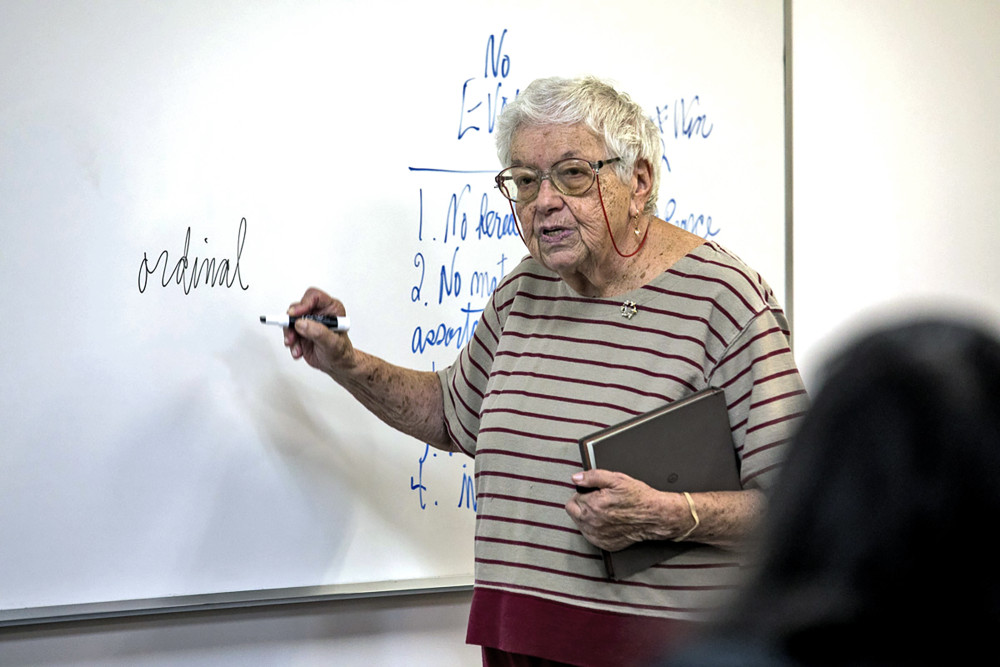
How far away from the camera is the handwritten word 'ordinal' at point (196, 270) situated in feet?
4.74

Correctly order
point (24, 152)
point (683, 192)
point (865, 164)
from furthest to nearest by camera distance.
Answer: point (865, 164)
point (683, 192)
point (24, 152)

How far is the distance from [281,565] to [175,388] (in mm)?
323

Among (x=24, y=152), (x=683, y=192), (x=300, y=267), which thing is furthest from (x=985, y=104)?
(x=24, y=152)

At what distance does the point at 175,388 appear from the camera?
1.46 metres

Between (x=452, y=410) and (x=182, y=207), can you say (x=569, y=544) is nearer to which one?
(x=452, y=410)

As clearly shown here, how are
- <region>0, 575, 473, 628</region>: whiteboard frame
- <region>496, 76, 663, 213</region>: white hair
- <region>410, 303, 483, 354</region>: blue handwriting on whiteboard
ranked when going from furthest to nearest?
<region>410, 303, 483, 354</region>: blue handwriting on whiteboard
<region>0, 575, 473, 628</region>: whiteboard frame
<region>496, 76, 663, 213</region>: white hair

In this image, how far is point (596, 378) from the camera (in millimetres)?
1204

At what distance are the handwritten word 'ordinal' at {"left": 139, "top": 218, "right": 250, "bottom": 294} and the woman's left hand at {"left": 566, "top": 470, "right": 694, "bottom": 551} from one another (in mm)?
686

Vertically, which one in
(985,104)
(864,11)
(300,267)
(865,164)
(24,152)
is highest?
(864,11)

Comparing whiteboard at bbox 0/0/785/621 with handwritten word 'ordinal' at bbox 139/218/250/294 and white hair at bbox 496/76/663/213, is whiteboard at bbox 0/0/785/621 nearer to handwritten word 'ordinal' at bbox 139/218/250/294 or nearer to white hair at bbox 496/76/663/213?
handwritten word 'ordinal' at bbox 139/218/250/294

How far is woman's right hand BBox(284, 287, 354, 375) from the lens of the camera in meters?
1.29

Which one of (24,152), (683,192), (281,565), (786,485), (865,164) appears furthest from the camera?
(865,164)

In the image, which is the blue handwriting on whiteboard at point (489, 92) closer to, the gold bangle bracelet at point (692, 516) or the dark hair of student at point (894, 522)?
the gold bangle bracelet at point (692, 516)

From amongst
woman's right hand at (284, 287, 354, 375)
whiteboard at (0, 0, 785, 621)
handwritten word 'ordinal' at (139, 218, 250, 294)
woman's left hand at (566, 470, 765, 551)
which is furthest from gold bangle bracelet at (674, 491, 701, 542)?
handwritten word 'ordinal' at (139, 218, 250, 294)
